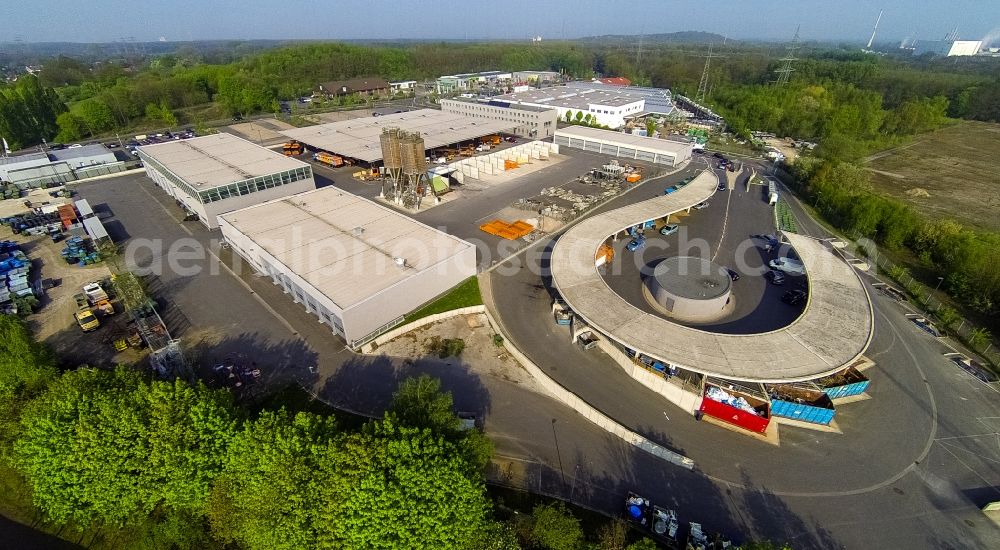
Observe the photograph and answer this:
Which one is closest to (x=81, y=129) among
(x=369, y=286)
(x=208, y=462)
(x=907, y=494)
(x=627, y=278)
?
(x=369, y=286)

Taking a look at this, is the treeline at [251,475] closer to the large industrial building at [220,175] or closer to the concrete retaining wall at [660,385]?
the concrete retaining wall at [660,385]

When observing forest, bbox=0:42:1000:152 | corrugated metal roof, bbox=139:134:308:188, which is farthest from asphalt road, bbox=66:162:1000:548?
forest, bbox=0:42:1000:152

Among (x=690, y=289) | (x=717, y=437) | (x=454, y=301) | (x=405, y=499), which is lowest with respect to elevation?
(x=717, y=437)

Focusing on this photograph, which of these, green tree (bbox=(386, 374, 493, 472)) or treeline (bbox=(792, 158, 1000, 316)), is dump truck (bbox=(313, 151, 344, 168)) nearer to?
green tree (bbox=(386, 374, 493, 472))

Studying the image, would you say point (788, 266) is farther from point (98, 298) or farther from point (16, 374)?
point (98, 298)

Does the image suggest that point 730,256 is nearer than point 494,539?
No

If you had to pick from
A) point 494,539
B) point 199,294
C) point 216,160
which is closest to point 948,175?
point 494,539

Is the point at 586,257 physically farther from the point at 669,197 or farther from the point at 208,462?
the point at 208,462
